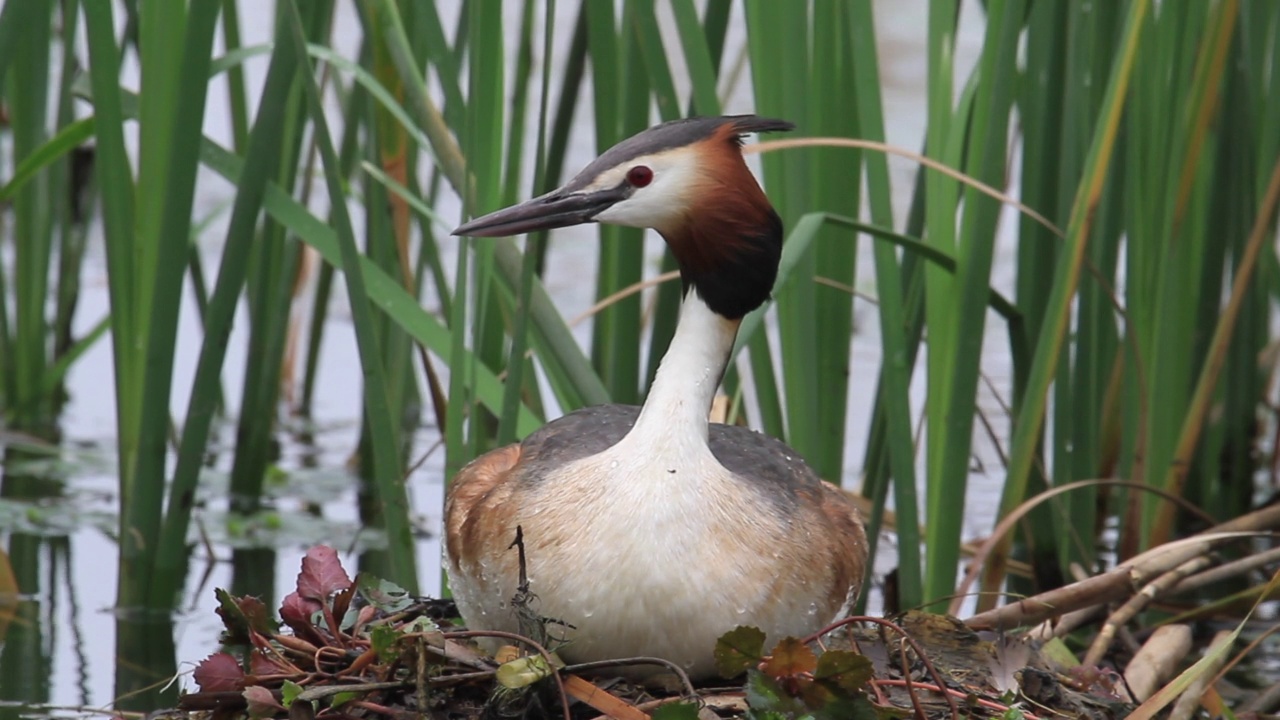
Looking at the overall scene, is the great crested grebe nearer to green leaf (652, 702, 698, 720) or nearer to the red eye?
the red eye

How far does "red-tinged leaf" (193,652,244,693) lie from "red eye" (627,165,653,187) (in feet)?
3.73

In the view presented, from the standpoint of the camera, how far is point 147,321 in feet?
14.3

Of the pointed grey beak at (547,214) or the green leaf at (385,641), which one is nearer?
the green leaf at (385,641)

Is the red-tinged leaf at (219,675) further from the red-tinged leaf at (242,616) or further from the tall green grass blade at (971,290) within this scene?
the tall green grass blade at (971,290)

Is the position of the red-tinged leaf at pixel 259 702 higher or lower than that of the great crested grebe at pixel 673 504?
lower

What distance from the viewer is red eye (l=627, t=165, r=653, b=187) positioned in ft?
11.1

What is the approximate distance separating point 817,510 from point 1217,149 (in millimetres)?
2074

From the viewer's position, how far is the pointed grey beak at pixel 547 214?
11.0 ft

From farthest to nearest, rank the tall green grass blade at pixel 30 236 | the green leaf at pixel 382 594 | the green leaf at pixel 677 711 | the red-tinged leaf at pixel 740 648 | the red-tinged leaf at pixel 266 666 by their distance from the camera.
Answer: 1. the tall green grass blade at pixel 30 236
2. the green leaf at pixel 382 594
3. the red-tinged leaf at pixel 266 666
4. the red-tinged leaf at pixel 740 648
5. the green leaf at pixel 677 711

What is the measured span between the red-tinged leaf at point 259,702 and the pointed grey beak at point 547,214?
902 mm

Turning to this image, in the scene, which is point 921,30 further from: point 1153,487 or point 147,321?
point 147,321

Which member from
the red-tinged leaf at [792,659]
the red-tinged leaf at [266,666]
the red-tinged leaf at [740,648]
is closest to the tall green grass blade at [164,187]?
the red-tinged leaf at [266,666]

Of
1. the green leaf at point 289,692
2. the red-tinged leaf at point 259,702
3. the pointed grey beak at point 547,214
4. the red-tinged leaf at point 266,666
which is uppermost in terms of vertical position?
the pointed grey beak at point 547,214

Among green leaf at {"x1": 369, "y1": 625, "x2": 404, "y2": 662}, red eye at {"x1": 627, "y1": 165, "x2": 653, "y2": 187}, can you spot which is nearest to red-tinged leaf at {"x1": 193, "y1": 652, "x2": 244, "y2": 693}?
green leaf at {"x1": 369, "y1": 625, "x2": 404, "y2": 662}
